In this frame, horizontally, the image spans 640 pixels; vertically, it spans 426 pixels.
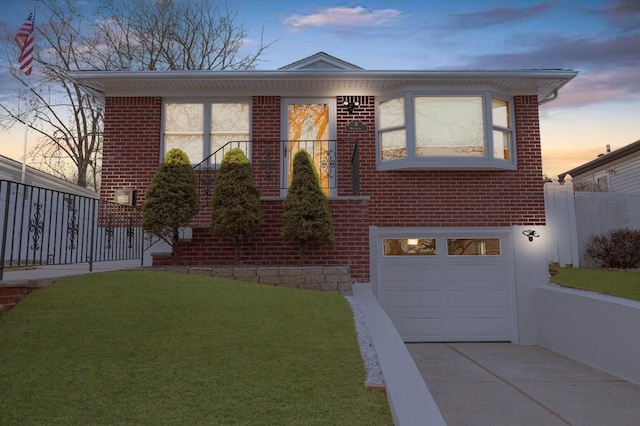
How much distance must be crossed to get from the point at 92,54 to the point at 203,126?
1153 centimetres

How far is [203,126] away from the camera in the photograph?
9398mm

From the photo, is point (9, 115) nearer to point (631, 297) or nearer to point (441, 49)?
point (441, 49)

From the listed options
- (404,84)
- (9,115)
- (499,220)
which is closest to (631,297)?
(499,220)

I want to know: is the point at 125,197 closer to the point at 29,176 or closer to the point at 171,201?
the point at 171,201

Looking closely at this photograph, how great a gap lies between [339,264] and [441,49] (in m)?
12.5

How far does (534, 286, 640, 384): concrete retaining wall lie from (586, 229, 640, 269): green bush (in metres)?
6.25

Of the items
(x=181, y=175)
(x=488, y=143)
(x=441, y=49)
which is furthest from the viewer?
(x=441, y=49)

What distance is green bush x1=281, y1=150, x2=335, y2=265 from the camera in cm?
728

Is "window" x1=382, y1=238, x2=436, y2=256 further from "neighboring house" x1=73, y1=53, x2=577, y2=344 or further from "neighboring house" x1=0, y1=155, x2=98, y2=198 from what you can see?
"neighboring house" x1=0, y1=155, x2=98, y2=198

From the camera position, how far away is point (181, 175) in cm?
742

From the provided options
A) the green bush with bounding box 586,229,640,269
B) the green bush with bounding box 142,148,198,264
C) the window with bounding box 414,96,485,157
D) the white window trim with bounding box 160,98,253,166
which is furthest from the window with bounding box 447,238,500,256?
the green bush with bounding box 586,229,640,269

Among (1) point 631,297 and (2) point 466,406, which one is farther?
(1) point 631,297

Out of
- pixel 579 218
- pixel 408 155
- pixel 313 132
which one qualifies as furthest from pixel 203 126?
pixel 579 218

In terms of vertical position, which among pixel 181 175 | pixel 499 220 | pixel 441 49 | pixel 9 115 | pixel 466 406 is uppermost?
pixel 441 49
